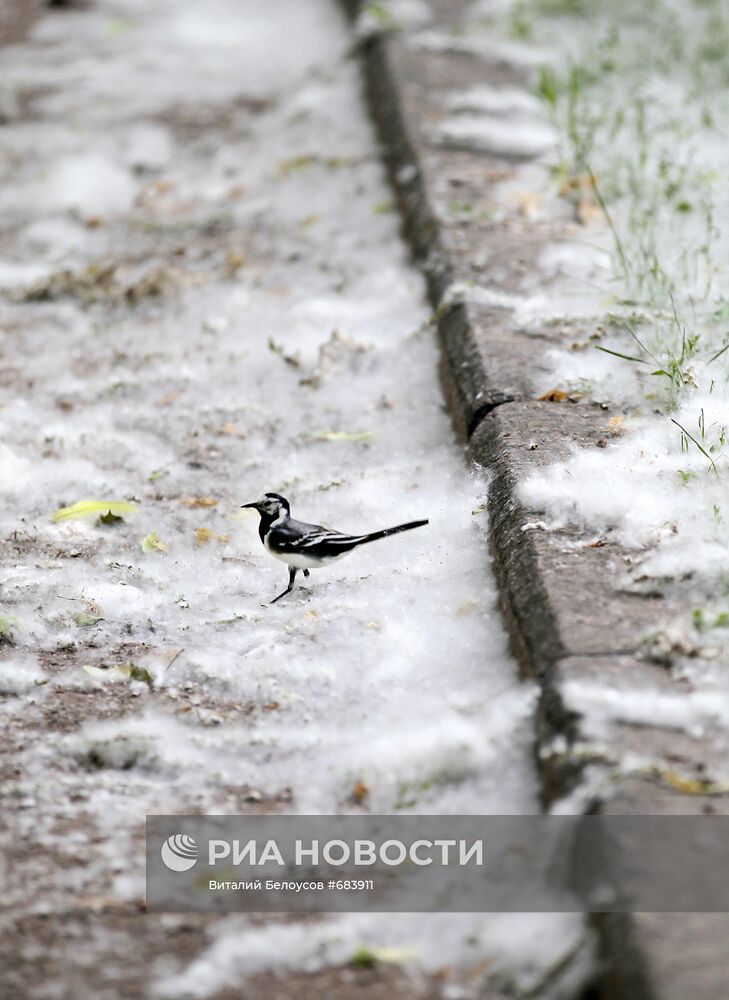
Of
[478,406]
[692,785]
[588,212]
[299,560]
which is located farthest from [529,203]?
[692,785]

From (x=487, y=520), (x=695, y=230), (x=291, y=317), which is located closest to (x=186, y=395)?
(x=291, y=317)

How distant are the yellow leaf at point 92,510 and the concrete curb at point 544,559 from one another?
816 millimetres

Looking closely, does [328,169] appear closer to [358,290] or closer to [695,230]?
[358,290]

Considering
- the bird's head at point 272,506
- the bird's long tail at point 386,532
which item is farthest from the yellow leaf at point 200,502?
the bird's long tail at point 386,532

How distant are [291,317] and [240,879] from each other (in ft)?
7.01

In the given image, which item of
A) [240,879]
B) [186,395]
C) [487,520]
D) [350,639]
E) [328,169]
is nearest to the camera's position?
Answer: [240,879]

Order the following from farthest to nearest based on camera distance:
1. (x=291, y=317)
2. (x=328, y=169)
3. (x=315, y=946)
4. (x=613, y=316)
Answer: (x=328, y=169) < (x=291, y=317) < (x=613, y=316) < (x=315, y=946)

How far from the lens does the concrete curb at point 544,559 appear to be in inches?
56.1

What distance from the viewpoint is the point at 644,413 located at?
8.29 feet
